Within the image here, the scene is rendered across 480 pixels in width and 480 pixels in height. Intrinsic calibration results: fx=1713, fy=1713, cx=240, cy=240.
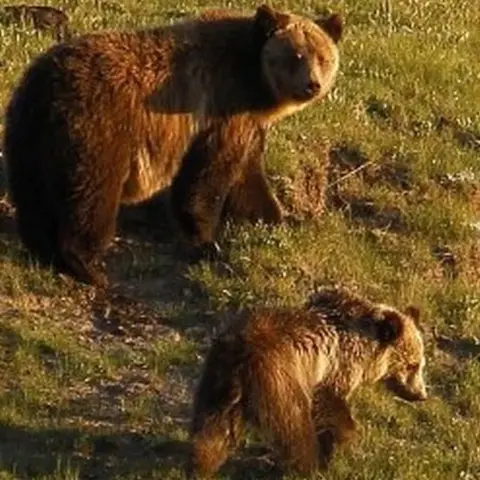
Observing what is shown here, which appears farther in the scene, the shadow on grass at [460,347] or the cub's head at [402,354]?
the shadow on grass at [460,347]

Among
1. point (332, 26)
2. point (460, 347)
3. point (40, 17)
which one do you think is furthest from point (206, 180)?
point (40, 17)

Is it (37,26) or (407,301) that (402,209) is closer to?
(407,301)

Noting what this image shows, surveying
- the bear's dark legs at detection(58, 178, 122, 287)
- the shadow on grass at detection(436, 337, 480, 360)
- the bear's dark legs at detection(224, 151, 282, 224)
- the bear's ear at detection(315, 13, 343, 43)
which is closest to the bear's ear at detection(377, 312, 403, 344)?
the shadow on grass at detection(436, 337, 480, 360)

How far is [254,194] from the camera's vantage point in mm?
10633

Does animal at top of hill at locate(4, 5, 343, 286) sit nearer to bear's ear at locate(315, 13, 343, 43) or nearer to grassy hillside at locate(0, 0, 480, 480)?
bear's ear at locate(315, 13, 343, 43)

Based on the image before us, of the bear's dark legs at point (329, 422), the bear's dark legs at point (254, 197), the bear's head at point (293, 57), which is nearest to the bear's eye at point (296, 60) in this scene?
the bear's head at point (293, 57)

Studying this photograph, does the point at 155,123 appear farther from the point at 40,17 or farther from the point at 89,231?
the point at 40,17

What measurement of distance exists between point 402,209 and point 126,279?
2.15 m

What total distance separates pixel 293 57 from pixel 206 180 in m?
0.95

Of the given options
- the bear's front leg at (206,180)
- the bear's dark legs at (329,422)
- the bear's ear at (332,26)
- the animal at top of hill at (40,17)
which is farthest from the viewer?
the animal at top of hill at (40,17)

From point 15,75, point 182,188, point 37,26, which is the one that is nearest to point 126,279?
point 182,188

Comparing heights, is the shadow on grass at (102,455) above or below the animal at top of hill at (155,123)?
below

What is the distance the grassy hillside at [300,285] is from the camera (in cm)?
827

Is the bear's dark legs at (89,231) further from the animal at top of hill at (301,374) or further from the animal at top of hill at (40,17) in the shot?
the animal at top of hill at (40,17)
